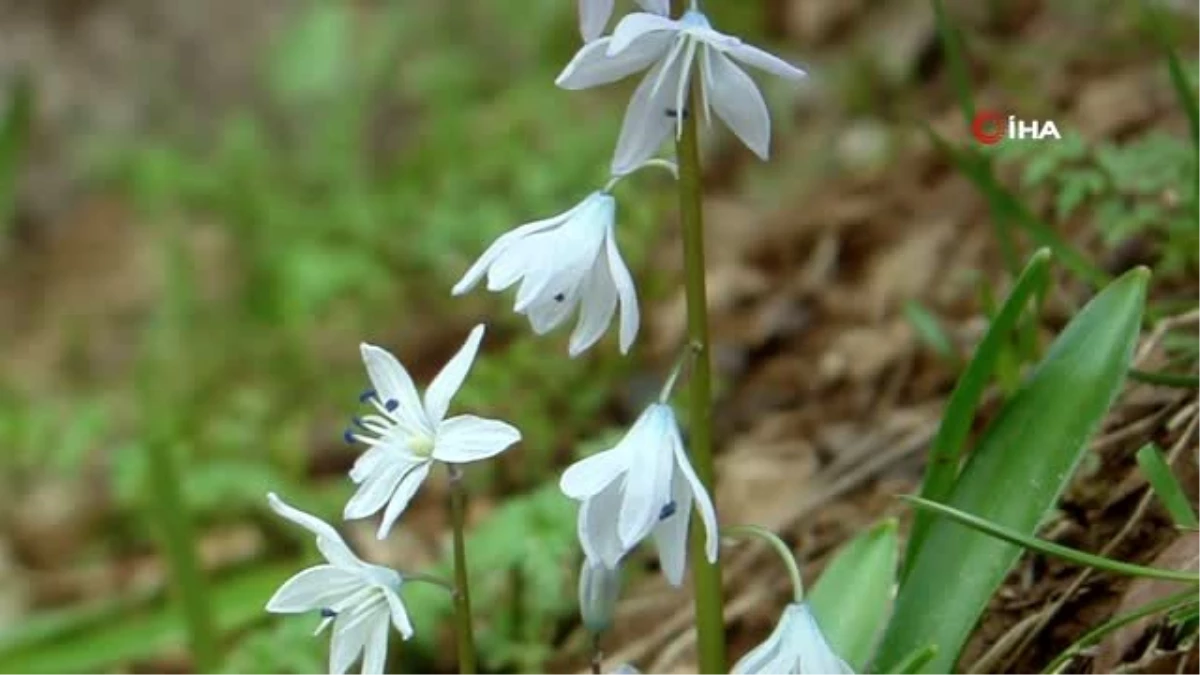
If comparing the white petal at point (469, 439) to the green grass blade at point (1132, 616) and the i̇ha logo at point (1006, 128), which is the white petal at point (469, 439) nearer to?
the green grass blade at point (1132, 616)

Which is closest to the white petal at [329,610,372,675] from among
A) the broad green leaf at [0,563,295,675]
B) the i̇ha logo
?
the broad green leaf at [0,563,295,675]

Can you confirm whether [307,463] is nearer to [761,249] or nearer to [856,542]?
[761,249]

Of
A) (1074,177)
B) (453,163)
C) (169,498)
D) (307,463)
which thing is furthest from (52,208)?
(1074,177)

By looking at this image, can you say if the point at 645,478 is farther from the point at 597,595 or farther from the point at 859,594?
the point at 859,594

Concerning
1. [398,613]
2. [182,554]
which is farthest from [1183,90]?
[182,554]

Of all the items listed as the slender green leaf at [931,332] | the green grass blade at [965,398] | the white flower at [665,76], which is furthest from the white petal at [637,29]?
the slender green leaf at [931,332]
